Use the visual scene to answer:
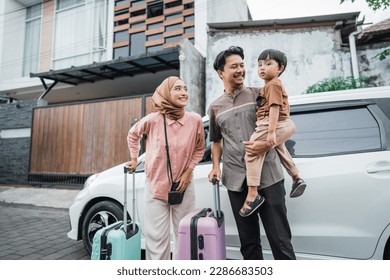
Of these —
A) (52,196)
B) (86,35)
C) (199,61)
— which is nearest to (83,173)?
(52,196)

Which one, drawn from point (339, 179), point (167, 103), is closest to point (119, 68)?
point (167, 103)

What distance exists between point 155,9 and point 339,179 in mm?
8487

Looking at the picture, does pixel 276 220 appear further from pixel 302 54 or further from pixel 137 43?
pixel 137 43

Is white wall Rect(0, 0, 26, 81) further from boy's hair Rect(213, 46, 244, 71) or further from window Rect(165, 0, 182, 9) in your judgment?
boy's hair Rect(213, 46, 244, 71)

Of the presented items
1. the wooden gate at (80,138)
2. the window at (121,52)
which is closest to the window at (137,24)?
the window at (121,52)

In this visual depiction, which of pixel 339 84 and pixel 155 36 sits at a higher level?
pixel 155 36

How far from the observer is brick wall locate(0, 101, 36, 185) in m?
7.82

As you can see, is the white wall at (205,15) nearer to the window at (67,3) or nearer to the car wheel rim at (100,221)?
the window at (67,3)

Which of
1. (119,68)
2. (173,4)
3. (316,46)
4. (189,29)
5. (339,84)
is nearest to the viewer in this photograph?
(339,84)

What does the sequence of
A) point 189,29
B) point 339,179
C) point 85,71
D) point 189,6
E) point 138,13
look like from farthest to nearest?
1. point 138,13
2. point 189,6
3. point 189,29
4. point 85,71
5. point 339,179

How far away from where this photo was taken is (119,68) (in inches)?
295

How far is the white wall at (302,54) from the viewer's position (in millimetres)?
5465

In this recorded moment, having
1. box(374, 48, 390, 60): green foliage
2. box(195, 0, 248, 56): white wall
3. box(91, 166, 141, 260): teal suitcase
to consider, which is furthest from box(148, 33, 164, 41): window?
box(91, 166, 141, 260): teal suitcase

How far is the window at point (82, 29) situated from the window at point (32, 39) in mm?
638
